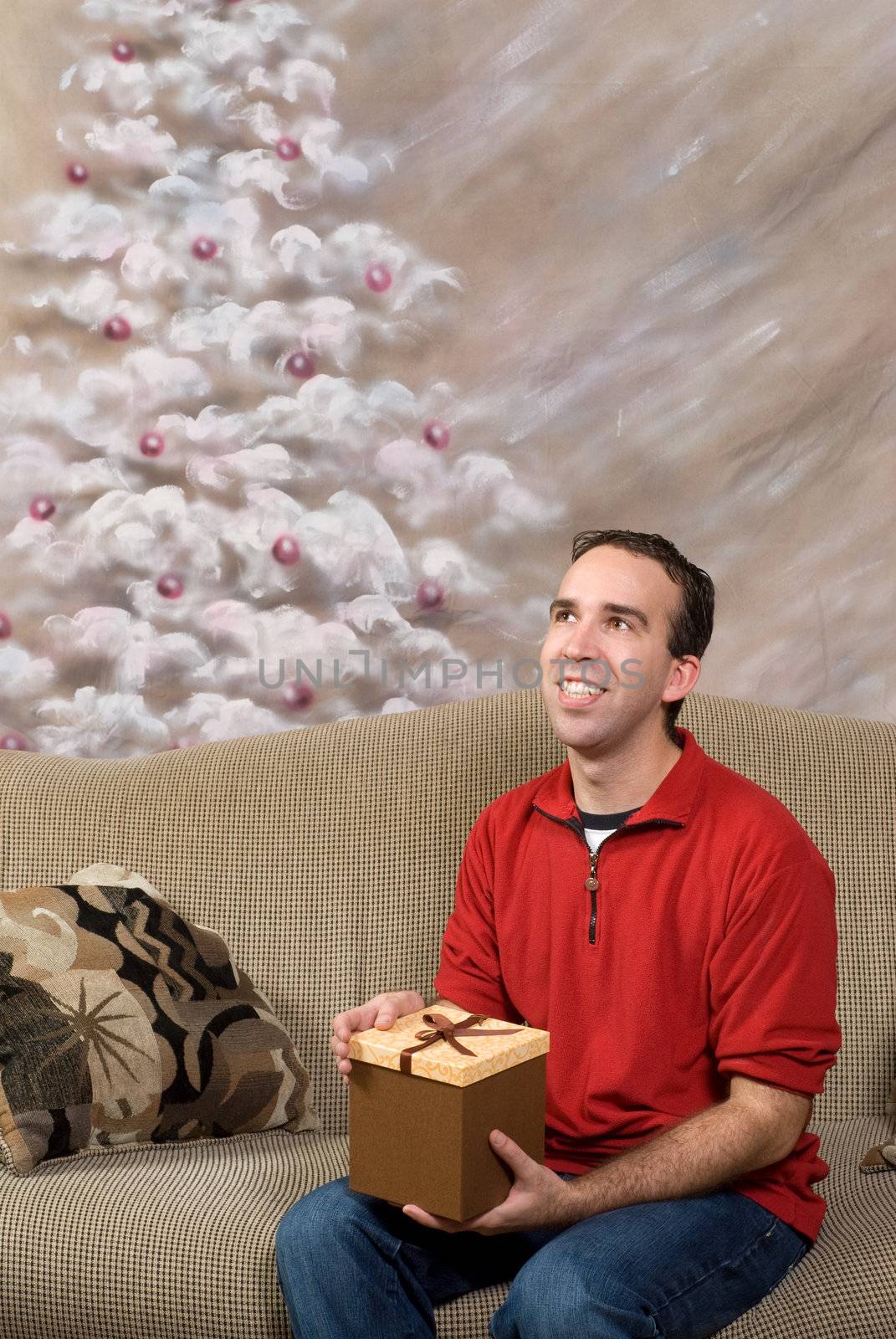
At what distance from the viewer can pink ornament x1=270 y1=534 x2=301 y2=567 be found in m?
2.65

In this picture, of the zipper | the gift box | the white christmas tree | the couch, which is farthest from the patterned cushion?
the white christmas tree

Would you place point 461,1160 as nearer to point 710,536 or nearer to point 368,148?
point 710,536

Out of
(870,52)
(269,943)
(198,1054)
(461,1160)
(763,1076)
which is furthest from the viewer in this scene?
(870,52)

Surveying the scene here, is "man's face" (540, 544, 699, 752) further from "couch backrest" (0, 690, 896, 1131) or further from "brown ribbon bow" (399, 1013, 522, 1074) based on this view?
"couch backrest" (0, 690, 896, 1131)

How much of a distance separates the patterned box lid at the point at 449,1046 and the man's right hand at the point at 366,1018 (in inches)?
0.4

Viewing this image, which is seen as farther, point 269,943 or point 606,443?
point 606,443

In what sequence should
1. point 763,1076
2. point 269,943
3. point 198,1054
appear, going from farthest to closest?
point 269,943 < point 198,1054 < point 763,1076

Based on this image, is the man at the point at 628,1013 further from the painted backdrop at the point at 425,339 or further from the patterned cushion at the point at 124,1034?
the painted backdrop at the point at 425,339

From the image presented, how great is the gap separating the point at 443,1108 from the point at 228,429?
1668 mm

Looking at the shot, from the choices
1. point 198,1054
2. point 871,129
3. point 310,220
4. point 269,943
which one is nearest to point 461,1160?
point 198,1054

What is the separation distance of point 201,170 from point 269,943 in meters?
1.52

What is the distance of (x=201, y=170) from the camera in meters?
2.61

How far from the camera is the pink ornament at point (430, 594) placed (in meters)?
2.65

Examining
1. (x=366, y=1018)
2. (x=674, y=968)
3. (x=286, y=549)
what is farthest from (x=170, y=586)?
(x=674, y=968)
